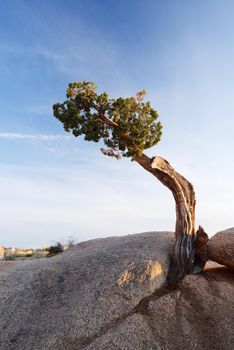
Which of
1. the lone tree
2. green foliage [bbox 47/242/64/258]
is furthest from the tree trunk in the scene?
green foliage [bbox 47/242/64/258]

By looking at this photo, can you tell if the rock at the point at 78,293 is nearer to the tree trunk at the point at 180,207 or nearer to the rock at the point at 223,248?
the tree trunk at the point at 180,207

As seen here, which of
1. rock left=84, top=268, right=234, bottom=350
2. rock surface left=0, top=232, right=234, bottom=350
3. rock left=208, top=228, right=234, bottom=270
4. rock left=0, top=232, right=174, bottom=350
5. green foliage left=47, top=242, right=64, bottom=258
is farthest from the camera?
green foliage left=47, top=242, right=64, bottom=258

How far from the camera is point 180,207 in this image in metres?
18.0

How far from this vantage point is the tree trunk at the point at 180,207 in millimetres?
16750

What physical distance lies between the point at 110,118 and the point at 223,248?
25.5 feet

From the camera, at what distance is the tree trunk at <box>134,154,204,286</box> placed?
1675 cm

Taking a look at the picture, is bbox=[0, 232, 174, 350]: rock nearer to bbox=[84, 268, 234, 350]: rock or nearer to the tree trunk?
bbox=[84, 268, 234, 350]: rock

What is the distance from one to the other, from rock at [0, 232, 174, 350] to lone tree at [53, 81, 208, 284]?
136 cm

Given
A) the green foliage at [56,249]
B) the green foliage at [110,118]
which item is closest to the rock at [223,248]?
the green foliage at [110,118]

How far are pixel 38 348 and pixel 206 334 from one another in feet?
17.8

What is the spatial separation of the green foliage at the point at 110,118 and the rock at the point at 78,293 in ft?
15.7

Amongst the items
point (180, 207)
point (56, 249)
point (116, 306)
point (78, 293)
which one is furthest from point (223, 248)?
point (56, 249)

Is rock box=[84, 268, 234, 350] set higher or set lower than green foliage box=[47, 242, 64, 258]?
lower

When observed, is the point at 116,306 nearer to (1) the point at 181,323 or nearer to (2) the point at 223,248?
(1) the point at 181,323
